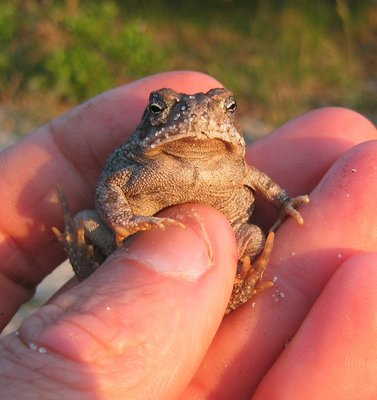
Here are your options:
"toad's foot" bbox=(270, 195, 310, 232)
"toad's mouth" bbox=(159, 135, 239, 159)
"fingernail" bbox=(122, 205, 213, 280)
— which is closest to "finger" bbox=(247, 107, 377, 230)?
"toad's foot" bbox=(270, 195, 310, 232)

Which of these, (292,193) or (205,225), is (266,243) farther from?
(292,193)

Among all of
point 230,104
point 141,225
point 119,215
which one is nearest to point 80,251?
point 119,215

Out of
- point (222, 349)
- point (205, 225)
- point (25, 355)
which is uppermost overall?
point (205, 225)

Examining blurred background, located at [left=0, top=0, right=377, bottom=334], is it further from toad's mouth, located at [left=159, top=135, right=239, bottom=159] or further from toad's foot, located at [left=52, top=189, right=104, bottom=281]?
toad's mouth, located at [left=159, top=135, right=239, bottom=159]

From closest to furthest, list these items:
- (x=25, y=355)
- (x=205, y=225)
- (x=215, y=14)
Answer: (x=25, y=355) → (x=205, y=225) → (x=215, y=14)

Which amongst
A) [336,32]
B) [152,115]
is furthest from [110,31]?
[152,115]

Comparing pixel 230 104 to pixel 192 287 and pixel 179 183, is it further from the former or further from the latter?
pixel 192 287

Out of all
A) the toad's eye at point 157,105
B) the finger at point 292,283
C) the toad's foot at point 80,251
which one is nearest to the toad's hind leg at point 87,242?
the toad's foot at point 80,251

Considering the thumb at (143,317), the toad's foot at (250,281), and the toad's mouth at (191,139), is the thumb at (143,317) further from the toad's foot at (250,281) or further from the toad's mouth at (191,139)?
the toad's mouth at (191,139)
